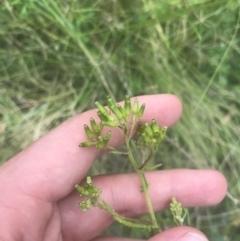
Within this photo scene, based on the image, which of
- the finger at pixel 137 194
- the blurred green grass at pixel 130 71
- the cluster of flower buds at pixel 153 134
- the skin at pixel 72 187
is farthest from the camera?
the blurred green grass at pixel 130 71

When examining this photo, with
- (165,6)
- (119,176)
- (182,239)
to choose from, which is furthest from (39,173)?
(165,6)

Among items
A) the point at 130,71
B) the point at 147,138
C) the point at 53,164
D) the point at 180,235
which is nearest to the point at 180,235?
the point at 180,235

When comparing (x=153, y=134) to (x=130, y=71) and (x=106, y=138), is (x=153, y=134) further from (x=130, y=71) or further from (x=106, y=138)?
(x=130, y=71)

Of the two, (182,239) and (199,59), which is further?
(199,59)

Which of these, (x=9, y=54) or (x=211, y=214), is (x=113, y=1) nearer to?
(x=9, y=54)

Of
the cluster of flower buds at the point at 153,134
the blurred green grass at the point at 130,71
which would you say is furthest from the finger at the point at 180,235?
the blurred green grass at the point at 130,71

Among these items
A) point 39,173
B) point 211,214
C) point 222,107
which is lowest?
point 211,214

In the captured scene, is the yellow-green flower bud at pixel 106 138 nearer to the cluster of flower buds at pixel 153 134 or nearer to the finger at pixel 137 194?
the cluster of flower buds at pixel 153 134
